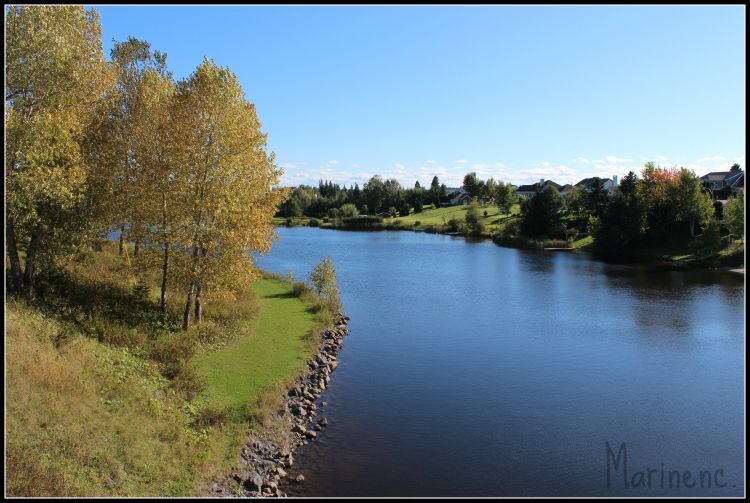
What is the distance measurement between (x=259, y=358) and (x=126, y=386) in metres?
7.28

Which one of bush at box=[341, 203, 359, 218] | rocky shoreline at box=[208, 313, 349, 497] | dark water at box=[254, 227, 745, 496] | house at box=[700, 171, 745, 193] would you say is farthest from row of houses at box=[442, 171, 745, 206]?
rocky shoreline at box=[208, 313, 349, 497]

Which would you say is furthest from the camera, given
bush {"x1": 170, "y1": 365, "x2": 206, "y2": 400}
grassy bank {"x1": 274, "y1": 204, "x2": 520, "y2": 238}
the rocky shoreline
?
grassy bank {"x1": 274, "y1": 204, "x2": 520, "y2": 238}

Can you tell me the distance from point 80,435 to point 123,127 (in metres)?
20.5

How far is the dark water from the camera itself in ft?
53.6

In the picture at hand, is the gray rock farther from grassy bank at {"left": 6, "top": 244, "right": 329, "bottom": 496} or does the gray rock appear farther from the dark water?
the dark water

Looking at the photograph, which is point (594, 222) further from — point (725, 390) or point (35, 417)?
point (35, 417)

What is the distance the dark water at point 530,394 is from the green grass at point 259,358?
240 centimetres

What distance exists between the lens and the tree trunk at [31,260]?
861 inches

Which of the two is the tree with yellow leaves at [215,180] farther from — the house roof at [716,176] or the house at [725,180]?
the house roof at [716,176]

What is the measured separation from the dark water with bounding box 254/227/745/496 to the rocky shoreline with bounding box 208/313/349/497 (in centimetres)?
53

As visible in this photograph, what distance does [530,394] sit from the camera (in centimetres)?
2275

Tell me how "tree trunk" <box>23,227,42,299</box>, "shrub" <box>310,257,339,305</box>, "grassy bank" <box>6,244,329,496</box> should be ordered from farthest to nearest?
"shrub" <box>310,257,339,305</box>, "tree trunk" <box>23,227,42,299</box>, "grassy bank" <box>6,244,329,496</box>
